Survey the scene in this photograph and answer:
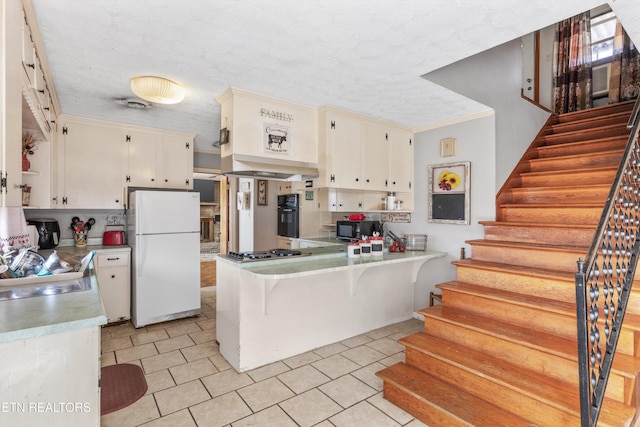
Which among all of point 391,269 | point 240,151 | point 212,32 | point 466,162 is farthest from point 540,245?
point 212,32

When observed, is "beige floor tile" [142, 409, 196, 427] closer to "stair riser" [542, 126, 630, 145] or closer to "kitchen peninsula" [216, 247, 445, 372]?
"kitchen peninsula" [216, 247, 445, 372]

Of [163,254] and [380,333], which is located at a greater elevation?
[163,254]

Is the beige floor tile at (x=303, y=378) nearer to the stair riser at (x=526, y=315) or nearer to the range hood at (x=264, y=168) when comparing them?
the stair riser at (x=526, y=315)

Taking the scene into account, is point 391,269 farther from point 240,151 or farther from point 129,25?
point 129,25

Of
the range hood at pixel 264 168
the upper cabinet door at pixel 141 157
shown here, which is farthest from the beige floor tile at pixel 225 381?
the upper cabinet door at pixel 141 157

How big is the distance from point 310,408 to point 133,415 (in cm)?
114

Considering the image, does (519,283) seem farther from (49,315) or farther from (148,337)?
(148,337)

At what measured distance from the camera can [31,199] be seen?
3.08 m

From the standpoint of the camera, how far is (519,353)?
208 cm

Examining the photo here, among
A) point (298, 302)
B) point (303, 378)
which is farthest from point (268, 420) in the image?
point (298, 302)

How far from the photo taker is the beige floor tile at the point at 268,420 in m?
2.03

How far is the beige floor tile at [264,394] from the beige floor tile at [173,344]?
1.06m

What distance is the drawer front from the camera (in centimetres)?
357

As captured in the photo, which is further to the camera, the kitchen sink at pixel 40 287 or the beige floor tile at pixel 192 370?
the beige floor tile at pixel 192 370
